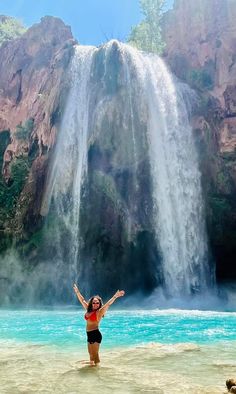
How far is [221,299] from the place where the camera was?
2103cm

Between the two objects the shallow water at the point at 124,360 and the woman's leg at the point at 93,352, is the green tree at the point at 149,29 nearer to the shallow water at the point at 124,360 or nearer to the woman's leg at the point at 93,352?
the shallow water at the point at 124,360

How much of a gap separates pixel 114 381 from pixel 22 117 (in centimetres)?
2418

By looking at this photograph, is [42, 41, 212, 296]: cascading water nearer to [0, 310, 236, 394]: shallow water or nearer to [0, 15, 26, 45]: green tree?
[0, 310, 236, 394]: shallow water

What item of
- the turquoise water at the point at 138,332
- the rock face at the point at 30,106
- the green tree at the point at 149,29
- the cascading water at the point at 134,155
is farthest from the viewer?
the green tree at the point at 149,29

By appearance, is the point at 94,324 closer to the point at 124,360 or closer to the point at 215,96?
the point at 124,360

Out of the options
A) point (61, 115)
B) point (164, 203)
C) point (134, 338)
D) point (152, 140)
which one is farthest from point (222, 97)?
point (134, 338)

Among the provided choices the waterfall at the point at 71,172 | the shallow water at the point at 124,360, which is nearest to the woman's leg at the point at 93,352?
the shallow water at the point at 124,360

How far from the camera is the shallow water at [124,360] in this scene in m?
5.07

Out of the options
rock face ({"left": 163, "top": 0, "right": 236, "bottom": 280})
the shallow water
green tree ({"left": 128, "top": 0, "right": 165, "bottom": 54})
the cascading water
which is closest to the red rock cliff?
rock face ({"left": 163, "top": 0, "right": 236, "bottom": 280})

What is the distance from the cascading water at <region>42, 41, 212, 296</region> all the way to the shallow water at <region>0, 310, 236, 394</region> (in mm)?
10282

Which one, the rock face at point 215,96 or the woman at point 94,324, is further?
the rock face at point 215,96

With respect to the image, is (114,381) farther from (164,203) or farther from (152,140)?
(152,140)

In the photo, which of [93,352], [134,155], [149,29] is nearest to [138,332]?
[93,352]

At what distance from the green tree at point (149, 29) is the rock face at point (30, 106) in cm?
923
